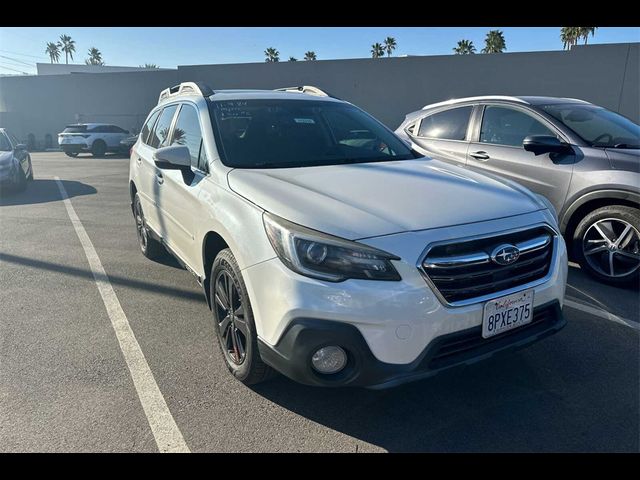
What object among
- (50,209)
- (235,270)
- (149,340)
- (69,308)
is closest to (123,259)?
(69,308)

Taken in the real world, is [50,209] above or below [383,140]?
Result: below

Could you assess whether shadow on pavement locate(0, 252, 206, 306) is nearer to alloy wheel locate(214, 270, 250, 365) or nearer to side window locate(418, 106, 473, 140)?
alloy wheel locate(214, 270, 250, 365)

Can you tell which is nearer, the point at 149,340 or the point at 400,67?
the point at 149,340

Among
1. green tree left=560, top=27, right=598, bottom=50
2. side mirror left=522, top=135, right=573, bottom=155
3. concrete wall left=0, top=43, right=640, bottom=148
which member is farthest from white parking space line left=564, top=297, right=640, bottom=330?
green tree left=560, top=27, right=598, bottom=50

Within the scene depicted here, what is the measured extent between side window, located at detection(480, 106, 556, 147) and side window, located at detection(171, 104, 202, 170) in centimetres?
334

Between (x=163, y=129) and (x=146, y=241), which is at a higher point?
(x=163, y=129)

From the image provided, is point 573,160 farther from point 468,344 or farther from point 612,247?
point 468,344

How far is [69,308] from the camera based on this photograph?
410 centimetres

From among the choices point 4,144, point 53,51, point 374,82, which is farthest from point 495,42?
point 53,51

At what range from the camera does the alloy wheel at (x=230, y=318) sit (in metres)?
2.72

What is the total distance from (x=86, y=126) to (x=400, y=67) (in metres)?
15.0

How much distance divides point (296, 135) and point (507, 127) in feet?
9.24

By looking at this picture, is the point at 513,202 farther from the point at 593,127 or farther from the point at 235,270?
the point at 593,127

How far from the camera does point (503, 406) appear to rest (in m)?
2.59
